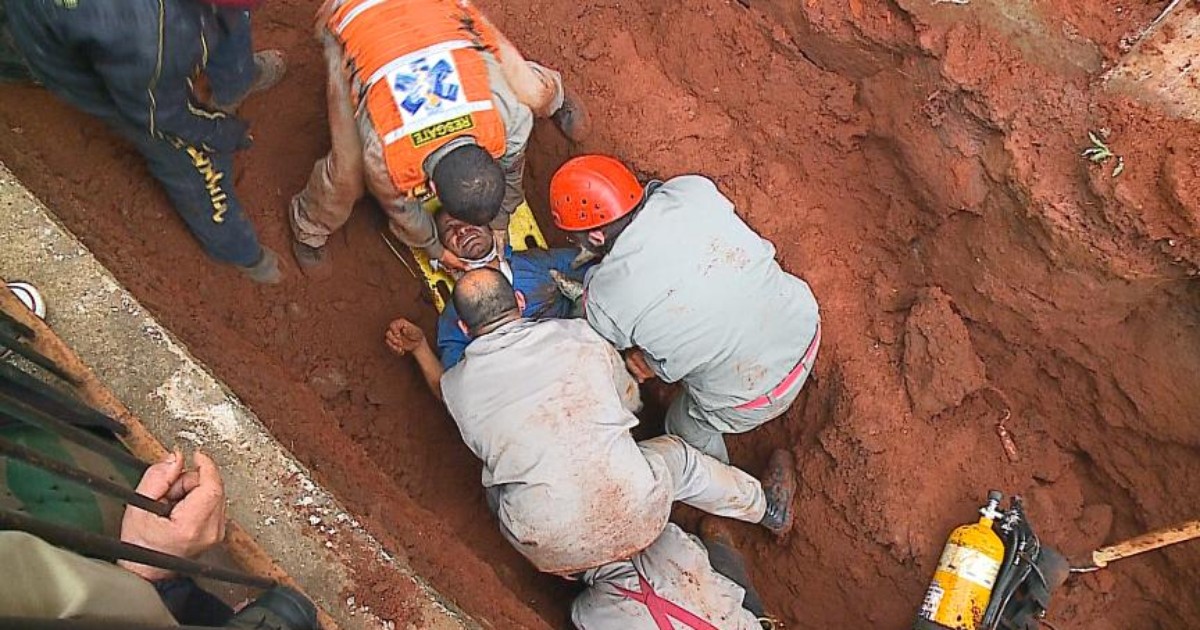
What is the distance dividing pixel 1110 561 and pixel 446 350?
2.89 m

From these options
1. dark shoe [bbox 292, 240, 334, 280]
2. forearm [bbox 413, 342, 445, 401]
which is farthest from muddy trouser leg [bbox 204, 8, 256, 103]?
forearm [bbox 413, 342, 445, 401]

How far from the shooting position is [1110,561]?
12.6 feet

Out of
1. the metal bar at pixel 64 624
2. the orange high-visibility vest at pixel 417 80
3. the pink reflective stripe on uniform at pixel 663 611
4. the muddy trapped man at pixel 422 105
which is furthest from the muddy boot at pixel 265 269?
the metal bar at pixel 64 624

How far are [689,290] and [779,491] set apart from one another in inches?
48.3

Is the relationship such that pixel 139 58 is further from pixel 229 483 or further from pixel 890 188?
pixel 890 188

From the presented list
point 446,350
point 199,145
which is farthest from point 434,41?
point 446,350

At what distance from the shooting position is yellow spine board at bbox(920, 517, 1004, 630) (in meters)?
3.54

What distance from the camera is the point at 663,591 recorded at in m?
3.38

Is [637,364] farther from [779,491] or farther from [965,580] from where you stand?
[965,580]

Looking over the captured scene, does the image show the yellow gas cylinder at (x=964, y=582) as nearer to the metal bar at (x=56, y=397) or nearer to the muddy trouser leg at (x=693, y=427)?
the muddy trouser leg at (x=693, y=427)

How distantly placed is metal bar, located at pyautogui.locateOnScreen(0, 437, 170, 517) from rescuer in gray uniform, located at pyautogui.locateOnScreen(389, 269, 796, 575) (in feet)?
4.03

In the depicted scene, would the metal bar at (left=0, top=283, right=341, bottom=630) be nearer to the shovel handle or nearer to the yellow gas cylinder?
the yellow gas cylinder

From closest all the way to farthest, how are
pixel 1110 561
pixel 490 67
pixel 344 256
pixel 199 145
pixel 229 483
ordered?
pixel 229 483, pixel 199 145, pixel 490 67, pixel 1110 561, pixel 344 256

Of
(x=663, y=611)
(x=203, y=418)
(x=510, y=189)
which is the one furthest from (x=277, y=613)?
(x=510, y=189)
